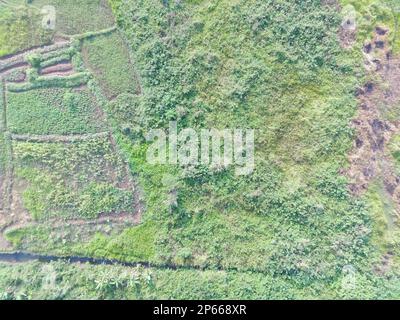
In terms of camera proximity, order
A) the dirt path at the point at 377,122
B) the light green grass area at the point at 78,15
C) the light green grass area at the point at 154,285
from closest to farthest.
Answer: the light green grass area at the point at 154,285 < the dirt path at the point at 377,122 < the light green grass area at the point at 78,15

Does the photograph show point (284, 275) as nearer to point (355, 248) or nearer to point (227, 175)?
point (355, 248)

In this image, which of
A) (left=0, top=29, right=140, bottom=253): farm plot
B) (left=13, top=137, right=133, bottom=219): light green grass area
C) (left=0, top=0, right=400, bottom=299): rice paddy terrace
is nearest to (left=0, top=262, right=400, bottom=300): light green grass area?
(left=0, top=0, right=400, bottom=299): rice paddy terrace

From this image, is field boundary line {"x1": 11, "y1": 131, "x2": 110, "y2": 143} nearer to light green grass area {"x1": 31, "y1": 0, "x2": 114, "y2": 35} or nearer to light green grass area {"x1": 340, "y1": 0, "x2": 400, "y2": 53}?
light green grass area {"x1": 31, "y1": 0, "x2": 114, "y2": 35}

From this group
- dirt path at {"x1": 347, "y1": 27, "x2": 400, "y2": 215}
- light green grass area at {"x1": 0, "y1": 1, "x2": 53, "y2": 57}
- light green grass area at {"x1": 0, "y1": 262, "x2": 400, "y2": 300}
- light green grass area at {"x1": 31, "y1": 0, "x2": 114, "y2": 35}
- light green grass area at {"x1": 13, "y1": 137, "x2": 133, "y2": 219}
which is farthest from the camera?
light green grass area at {"x1": 31, "y1": 0, "x2": 114, "y2": 35}

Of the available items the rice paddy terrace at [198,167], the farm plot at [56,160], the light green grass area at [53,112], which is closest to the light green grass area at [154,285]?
the rice paddy terrace at [198,167]

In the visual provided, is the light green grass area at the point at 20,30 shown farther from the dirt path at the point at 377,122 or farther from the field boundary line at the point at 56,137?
the dirt path at the point at 377,122

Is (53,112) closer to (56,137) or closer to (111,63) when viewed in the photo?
(56,137)
